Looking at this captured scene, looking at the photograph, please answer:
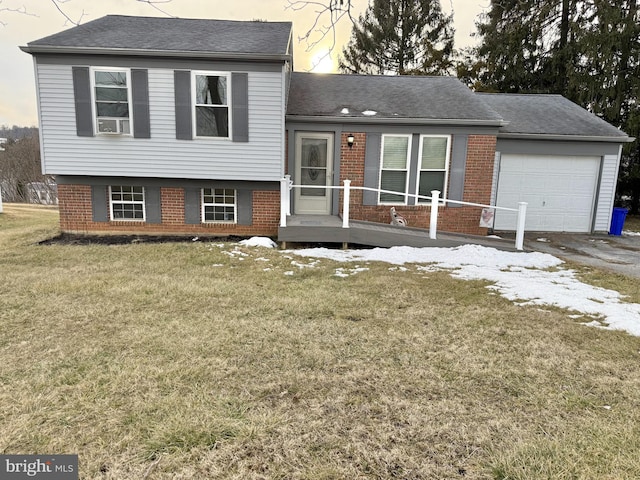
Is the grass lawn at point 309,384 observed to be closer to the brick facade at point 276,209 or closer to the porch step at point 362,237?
the porch step at point 362,237

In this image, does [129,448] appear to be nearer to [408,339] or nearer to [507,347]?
[408,339]

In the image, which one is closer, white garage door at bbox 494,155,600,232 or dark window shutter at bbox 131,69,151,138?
dark window shutter at bbox 131,69,151,138

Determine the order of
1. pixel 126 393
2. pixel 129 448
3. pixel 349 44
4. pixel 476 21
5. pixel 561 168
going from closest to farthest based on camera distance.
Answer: pixel 129 448, pixel 126 393, pixel 561 168, pixel 476 21, pixel 349 44

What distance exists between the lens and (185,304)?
4816 millimetres

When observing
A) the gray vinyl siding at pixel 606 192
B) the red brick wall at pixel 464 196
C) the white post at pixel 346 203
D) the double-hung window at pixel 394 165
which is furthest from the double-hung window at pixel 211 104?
the gray vinyl siding at pixel 606 192

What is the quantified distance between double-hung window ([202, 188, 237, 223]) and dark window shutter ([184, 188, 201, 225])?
0.14m

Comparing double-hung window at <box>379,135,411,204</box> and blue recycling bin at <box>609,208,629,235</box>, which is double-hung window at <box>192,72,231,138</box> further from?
blue recycling bin at <box>609,208,629,235</box>

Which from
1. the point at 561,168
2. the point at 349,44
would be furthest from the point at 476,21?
the point at 561,168

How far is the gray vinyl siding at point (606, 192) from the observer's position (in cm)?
1117

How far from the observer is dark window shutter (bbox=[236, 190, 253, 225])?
9.66m

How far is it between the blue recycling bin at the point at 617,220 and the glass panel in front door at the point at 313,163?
8261mm

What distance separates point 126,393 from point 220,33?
9376mm

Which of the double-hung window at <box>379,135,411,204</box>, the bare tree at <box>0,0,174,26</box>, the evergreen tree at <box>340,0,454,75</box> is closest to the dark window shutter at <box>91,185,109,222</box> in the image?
the bare tree at <box>0,0,174,26</box>

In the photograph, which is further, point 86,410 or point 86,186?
point 86,186
